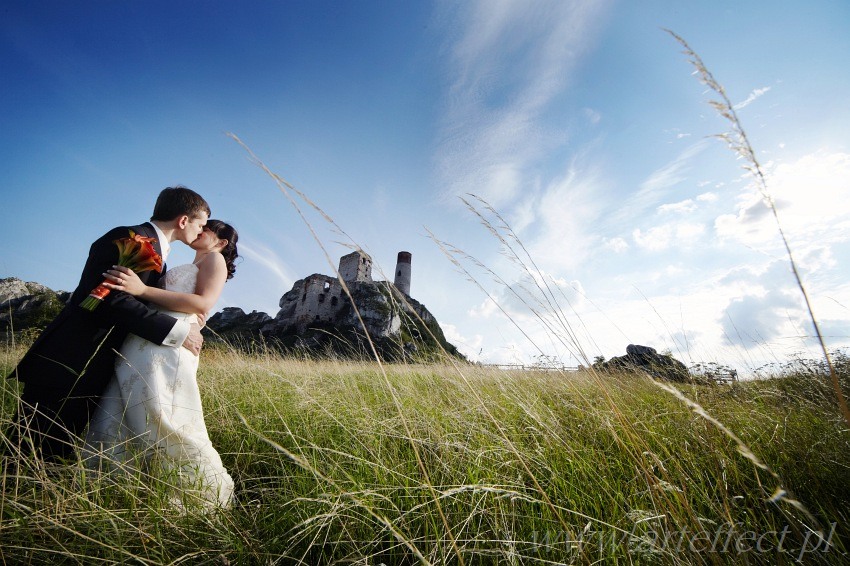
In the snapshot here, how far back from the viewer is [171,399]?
2.01 metres

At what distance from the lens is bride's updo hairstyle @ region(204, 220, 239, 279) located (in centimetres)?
287

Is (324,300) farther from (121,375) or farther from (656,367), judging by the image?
(121,375)

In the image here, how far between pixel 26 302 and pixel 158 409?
4283cm

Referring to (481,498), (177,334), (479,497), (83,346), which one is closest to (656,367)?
(479,497)

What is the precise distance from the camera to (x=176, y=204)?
2.45 metres

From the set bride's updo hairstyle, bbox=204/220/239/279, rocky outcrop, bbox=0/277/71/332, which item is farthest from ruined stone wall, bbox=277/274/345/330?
bride's updo hairstyle, bbox=204/220/239/279

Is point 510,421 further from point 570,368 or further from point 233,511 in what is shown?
point 233,511

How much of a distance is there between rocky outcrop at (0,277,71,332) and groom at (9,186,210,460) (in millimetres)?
34978

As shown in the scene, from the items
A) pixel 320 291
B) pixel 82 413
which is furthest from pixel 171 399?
pixel 320 291

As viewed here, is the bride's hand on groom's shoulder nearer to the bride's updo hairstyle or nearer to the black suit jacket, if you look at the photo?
the black suit jacket

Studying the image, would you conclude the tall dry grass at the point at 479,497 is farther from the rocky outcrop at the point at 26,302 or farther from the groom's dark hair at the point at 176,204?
the rocky outcrop at the point at 26,302

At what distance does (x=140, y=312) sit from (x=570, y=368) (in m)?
3.58

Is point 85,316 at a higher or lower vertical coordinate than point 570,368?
lower

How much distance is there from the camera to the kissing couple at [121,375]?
184cm
